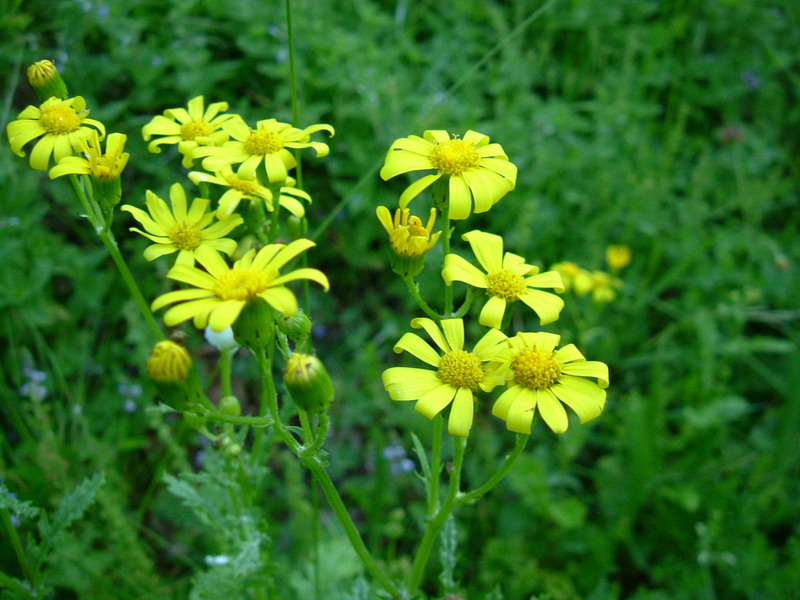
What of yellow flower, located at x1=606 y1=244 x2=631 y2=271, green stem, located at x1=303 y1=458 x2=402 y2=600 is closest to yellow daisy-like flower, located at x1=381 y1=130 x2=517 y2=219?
green stem, located at x1=303 y1=458 x2=402 y2=600

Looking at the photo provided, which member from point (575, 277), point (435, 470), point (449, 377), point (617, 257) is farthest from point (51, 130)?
point (617, 257)

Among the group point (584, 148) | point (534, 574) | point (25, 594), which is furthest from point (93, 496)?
point (584, 148)

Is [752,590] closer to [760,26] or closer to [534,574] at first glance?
[534,574]

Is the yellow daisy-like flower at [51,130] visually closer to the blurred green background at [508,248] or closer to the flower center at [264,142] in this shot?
the flower center at [264,142]

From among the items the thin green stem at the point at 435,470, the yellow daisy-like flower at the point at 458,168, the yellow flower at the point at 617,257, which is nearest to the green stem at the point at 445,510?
the thin green stem at the point at 435,470

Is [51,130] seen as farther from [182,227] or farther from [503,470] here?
[503,470]

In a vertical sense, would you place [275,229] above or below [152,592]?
above
